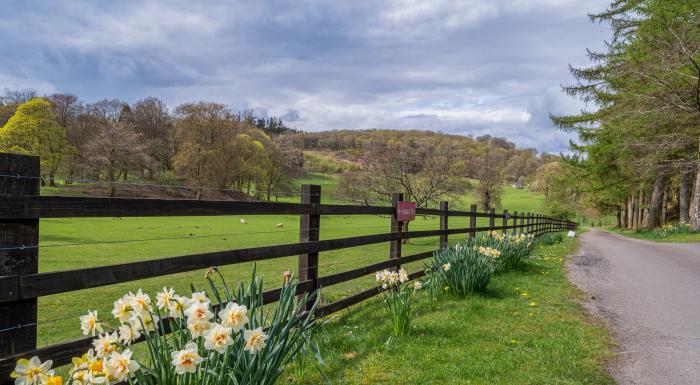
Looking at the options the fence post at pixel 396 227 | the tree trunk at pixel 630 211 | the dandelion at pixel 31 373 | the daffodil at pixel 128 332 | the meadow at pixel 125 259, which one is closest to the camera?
the dandelion at pixel 31 373

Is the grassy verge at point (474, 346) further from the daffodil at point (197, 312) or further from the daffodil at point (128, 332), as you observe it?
the daffodil at point (197, 312)

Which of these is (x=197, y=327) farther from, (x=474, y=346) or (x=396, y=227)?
(x=396, y=227)

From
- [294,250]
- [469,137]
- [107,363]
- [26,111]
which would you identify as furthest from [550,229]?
[469,137]

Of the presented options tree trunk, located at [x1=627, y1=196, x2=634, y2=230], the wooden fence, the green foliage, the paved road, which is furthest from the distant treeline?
the wooden fence

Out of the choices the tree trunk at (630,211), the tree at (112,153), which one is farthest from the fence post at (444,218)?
the tree trunk at (630,211)

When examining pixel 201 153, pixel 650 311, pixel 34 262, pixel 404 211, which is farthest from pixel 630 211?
pixel 34 262

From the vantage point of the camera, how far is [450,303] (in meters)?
5.82

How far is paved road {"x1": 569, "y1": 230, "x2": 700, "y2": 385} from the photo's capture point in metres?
3.81

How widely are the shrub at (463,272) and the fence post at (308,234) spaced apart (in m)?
1.96

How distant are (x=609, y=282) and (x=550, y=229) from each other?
73.2 feet

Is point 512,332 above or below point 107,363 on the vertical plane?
below

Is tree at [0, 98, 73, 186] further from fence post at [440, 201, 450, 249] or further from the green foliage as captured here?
fence post at [440, 201, 450, 249]

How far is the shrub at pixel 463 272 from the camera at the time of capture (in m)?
6.06

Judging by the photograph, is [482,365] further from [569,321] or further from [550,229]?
[550,229]
